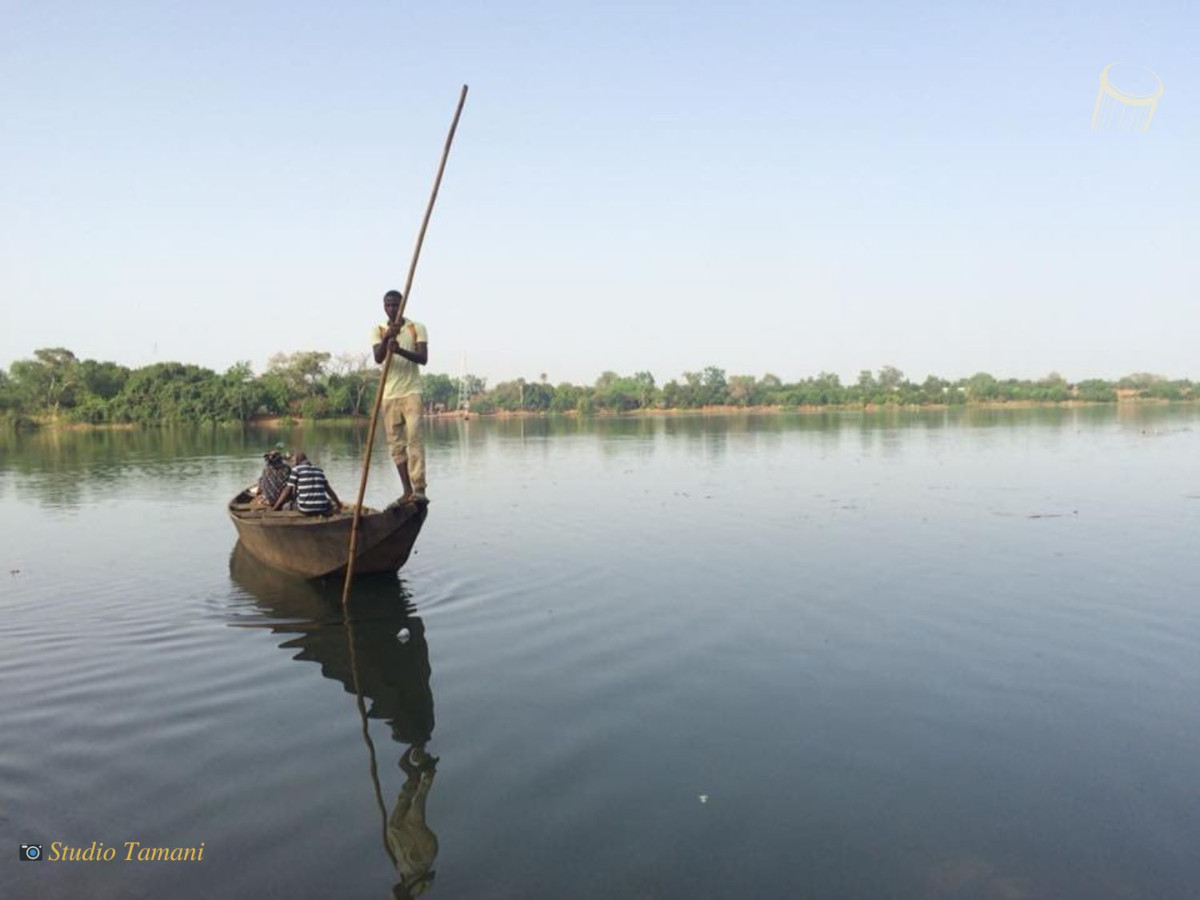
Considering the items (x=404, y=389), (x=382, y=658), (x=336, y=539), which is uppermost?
(x=404, y=389)

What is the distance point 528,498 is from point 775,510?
563 centimetres

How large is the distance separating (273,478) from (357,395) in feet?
216

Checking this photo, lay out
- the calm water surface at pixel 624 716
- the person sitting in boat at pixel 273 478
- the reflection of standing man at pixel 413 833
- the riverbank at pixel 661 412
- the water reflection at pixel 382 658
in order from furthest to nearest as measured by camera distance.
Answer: the riverbank at pixel 661 412 → the person sitting in boat at pixel 273 478 → the water reflection at pixel 382 658 → the calm water surface at pixel 624 716 → the reflection of standing man at pixel 413 833

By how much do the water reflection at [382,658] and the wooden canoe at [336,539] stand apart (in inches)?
12.5

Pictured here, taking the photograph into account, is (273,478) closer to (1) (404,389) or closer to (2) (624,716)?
(1) (404,389)

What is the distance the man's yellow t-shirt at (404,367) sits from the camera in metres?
8.84

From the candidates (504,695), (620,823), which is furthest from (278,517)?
(620,823)

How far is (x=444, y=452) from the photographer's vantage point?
1335 inches

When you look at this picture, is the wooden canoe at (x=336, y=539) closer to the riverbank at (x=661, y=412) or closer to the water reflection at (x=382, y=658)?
the water reflection at (x=382, y=658)

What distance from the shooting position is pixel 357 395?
74688 mm

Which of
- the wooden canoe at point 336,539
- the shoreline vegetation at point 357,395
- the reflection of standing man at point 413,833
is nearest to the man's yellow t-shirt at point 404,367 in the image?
the wooden canoe at point 336,539

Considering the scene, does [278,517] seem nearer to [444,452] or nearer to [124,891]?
[124,891]

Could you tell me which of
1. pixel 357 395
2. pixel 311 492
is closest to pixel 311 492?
pixel 311 492

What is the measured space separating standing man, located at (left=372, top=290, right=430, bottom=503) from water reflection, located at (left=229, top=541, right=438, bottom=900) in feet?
4.55
